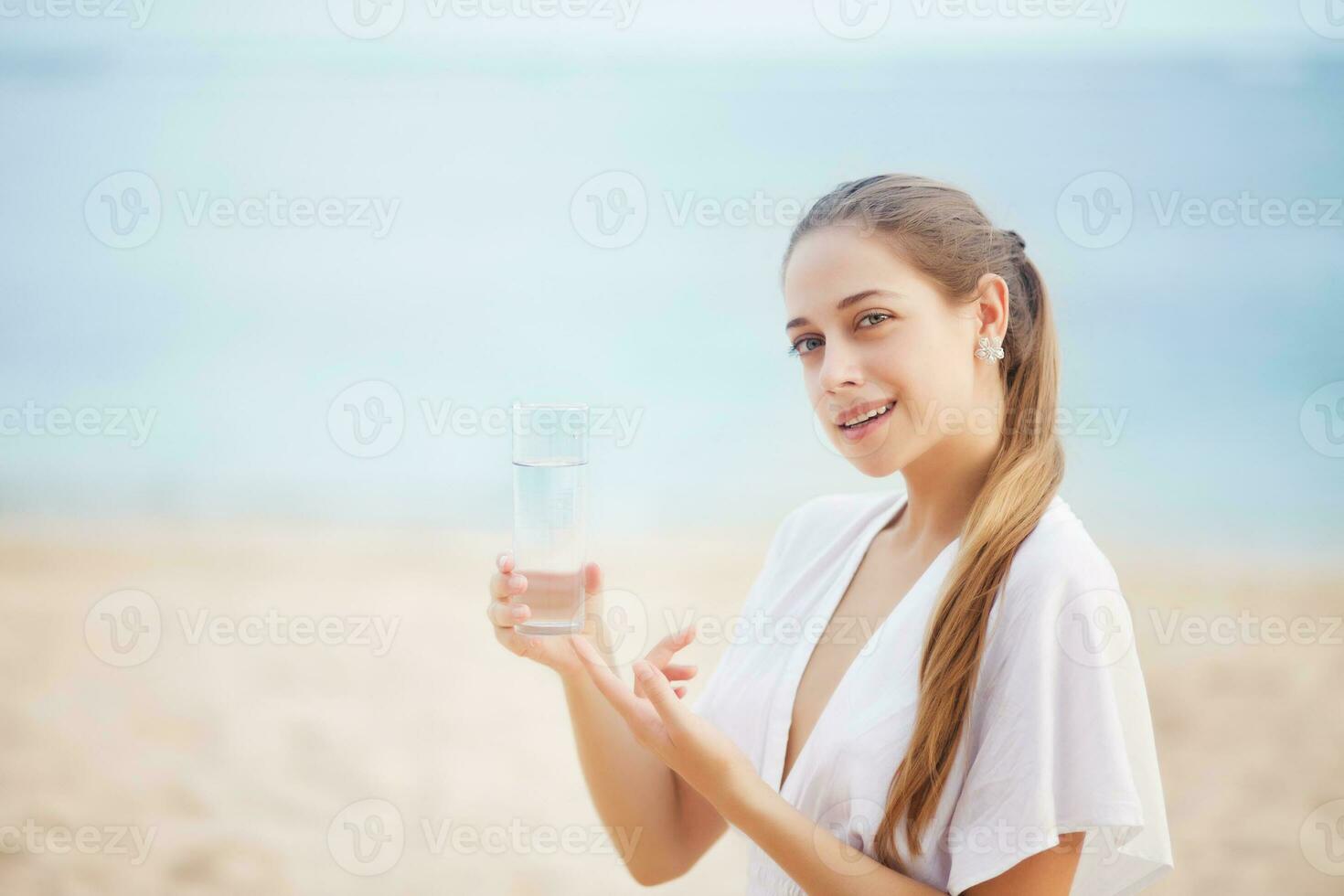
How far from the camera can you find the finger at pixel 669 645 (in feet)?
3.36

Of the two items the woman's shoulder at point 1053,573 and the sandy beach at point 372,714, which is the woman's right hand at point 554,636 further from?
the sandy beach at point 372,714

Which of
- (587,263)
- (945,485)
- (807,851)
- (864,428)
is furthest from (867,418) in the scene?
(587,263)

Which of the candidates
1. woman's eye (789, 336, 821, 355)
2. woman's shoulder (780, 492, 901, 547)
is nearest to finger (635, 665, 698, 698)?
woman's shoulder (780, 492, 901, 547)

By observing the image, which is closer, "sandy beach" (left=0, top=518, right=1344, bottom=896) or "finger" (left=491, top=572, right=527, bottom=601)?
"finger" (left=491, top=572, right=527, bottom=601)

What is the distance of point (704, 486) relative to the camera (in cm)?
494

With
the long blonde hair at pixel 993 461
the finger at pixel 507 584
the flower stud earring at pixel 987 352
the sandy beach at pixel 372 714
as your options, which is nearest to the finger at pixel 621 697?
the finger at pixel 507 584

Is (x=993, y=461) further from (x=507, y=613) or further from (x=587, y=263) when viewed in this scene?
(x=587, y=263)

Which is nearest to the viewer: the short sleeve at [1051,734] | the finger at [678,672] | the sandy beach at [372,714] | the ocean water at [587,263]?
the short sleeve at [1051,734]

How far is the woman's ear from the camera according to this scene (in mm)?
972

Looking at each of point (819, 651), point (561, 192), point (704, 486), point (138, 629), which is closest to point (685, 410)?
point (704, 486)

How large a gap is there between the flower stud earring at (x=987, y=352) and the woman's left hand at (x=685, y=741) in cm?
41

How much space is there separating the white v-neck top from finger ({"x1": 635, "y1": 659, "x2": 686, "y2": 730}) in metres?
0.16

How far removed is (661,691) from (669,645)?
0.60 ft

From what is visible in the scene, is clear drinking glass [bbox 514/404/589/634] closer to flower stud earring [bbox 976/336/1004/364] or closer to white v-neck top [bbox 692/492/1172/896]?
white v-neck top [bbox 692/492/1172/896]
